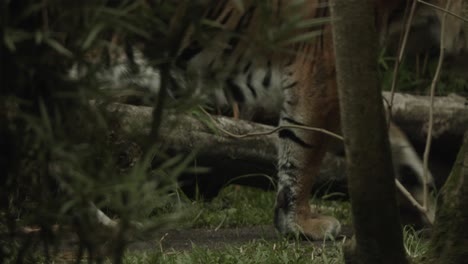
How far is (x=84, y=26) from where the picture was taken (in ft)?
5.67

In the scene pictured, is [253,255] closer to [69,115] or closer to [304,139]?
[304,139]

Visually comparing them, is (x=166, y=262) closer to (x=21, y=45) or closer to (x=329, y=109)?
(x=329, y=109)

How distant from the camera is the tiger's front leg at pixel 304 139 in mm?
4779

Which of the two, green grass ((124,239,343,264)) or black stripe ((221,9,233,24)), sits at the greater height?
black stripe ((221,9,233,24))

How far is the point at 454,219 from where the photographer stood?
2828 millimetres

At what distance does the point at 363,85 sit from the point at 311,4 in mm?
2198

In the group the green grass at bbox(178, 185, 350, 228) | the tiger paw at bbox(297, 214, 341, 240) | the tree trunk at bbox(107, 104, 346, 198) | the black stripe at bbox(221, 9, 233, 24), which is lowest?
the green grass at bbox(178, 185, 350, 228)

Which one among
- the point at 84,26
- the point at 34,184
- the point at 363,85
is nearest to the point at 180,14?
the point at 84,26

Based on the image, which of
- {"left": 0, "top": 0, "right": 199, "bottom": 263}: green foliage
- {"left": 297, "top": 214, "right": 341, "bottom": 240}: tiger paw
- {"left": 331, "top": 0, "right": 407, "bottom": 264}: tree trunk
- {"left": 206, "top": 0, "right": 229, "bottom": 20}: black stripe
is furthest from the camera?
{"left": 297, "top": 214, "right": 341, "bottom": 240}: tiger paw

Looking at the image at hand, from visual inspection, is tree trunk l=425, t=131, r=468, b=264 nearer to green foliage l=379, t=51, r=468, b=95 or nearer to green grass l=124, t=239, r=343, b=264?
green grass l=124, t=239, r=343, b=264

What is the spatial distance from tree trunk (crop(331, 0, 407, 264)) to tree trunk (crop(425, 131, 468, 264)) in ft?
0.71

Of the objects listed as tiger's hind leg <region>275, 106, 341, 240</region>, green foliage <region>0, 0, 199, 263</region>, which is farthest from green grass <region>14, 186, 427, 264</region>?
green foliage <region>0, 0, 199, 263</region>

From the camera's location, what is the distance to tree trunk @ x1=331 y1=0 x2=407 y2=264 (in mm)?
2539

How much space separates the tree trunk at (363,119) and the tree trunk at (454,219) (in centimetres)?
22
